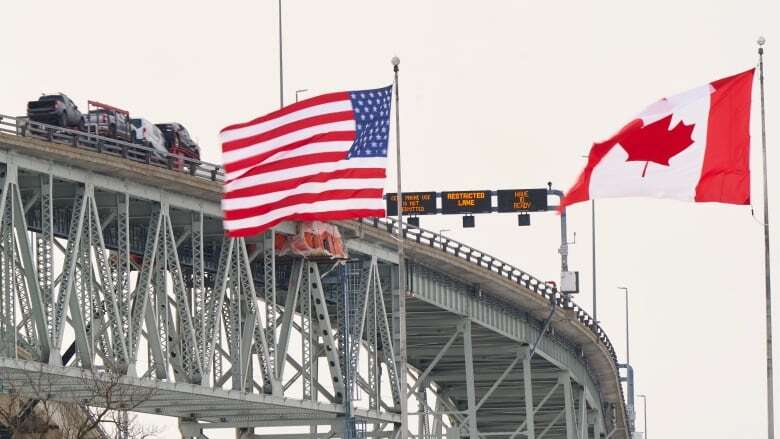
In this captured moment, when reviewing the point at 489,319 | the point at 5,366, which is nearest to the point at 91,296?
the point at 5,366

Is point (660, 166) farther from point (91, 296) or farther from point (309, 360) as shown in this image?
point (309, 360)

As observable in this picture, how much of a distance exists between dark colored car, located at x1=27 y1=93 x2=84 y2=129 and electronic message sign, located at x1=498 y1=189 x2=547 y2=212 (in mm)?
53266

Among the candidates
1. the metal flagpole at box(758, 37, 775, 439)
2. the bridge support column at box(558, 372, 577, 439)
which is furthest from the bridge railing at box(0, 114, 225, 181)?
the bridge support column at box(558, 372, 577, 439)

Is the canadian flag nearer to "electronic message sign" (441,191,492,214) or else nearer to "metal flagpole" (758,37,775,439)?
"metal flagpole" (758,37,775,439)

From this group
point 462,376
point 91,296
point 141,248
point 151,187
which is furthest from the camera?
point 462,376

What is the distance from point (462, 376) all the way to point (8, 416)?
55.2 meters

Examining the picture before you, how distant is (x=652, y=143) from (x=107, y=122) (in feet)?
97.7

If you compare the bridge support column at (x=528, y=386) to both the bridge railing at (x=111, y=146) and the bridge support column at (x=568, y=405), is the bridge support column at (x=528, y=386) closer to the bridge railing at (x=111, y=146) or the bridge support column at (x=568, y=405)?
the bridge support column at (x=568, y=405)

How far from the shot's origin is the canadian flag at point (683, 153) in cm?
5166

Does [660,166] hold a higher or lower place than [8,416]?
higher

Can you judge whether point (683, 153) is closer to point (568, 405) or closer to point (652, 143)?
point (652, 143)

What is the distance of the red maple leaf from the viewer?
51.9 m

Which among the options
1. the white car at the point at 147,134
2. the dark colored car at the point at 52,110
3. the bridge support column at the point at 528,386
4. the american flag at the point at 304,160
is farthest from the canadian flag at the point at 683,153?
the bridge support column at the point at 528,386

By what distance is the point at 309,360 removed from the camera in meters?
86.6
